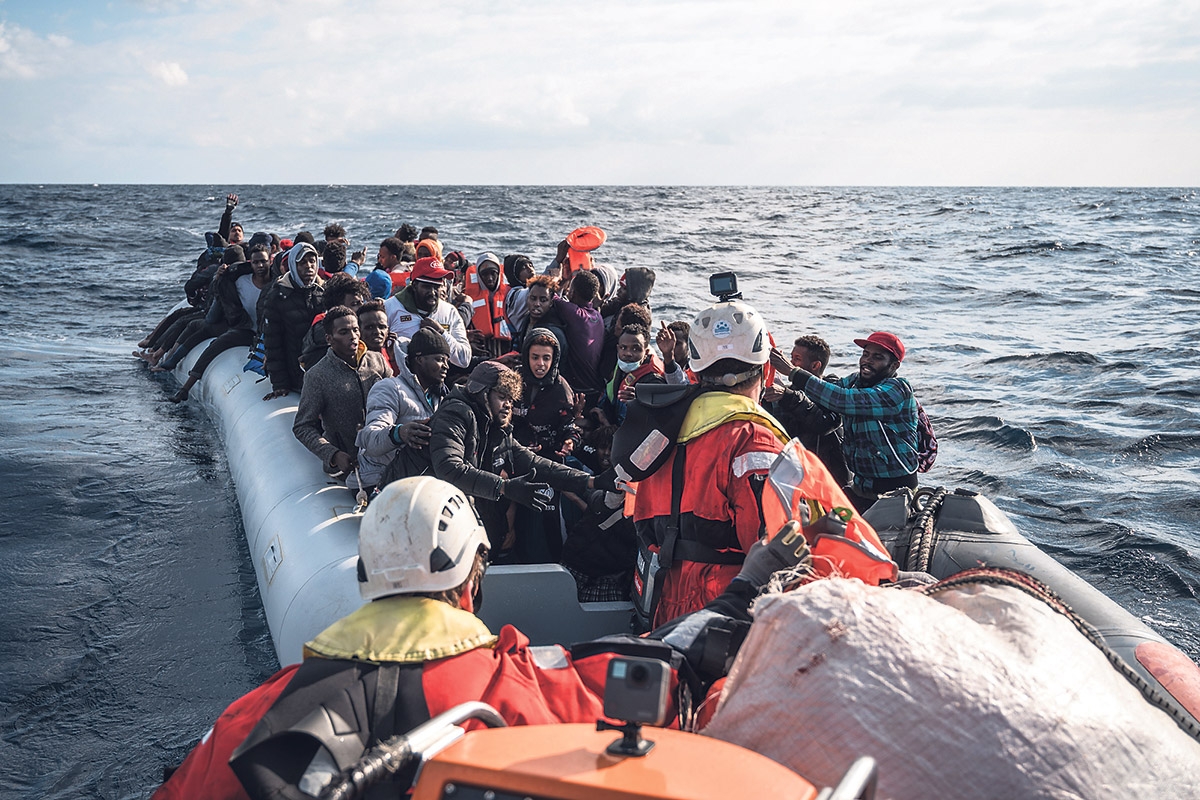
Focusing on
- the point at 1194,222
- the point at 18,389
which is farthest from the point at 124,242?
the point at 1194,222

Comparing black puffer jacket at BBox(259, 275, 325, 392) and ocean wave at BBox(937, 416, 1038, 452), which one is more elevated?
black puffer jacket at BBox(259, 275, 325, 392)

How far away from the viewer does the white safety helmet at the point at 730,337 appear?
296cm

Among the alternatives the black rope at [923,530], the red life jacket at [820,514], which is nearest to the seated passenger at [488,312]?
the black rope at [923,530]

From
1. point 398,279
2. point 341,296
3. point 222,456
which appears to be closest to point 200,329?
point 222,456

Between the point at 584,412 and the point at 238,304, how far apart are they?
529cm

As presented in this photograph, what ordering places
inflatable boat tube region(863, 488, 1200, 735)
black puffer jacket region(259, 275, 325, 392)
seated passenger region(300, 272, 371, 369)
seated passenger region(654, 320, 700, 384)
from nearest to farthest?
inflatable boat tube region(863, 488, 1200, 735) < seated passenger region(654, 320, 700, 384) < seated passenger region(300, 272, 371, 369) < black puffer jacket region(259, 275, 325, 392)

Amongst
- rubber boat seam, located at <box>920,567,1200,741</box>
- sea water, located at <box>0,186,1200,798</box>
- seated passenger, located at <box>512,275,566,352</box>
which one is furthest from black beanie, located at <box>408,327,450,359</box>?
rubber boat seam, located at <box>920,567,1200,741</box>

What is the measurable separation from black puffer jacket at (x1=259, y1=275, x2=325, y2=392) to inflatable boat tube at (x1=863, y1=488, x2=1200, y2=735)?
4.06 metres

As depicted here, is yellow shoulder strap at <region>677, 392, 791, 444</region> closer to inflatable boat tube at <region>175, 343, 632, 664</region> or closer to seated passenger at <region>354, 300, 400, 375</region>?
inflatable boat tube at <region>175, 343, 632, 664</region>

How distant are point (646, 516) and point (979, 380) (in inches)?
401

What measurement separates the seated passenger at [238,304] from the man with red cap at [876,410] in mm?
5648

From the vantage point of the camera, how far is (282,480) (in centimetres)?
536

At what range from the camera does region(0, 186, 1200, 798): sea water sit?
4633 mm

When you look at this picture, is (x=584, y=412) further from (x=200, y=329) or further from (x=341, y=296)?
(x=200, y=329)
